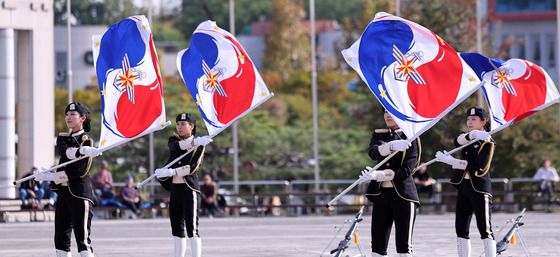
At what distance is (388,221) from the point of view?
17234mm

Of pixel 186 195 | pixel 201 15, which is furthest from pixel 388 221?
pixel 201 15

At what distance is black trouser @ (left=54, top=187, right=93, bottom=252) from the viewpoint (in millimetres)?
17484

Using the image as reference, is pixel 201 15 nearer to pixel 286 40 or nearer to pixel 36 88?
pixel 286 40

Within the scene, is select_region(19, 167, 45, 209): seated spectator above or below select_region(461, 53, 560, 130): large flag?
below

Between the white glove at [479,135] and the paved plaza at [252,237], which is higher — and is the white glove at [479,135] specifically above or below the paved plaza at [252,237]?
above

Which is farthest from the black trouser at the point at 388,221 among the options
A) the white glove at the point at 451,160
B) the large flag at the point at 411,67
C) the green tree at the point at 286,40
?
the green tree at the point at 286,40

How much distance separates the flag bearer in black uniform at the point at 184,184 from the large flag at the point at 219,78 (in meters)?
0.51

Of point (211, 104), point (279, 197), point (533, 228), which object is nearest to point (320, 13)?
point (279, 197)

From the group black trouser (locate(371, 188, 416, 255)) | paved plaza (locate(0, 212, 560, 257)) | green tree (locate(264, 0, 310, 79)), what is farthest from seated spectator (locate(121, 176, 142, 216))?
green tree (locate(264, 0, 310, 79))

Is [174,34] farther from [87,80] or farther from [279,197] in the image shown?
[279,197]

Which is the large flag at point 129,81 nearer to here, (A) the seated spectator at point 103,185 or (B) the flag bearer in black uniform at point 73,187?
(B) the flag bearer in black uniform at point 73,187

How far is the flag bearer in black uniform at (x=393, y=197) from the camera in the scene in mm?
17109

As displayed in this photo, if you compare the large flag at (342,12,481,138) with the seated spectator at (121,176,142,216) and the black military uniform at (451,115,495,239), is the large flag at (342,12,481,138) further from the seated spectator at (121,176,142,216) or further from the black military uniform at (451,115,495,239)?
the seated spectator at (121,176,142,216)

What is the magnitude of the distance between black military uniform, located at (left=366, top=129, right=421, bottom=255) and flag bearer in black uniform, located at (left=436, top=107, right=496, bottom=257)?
58.4 inches
